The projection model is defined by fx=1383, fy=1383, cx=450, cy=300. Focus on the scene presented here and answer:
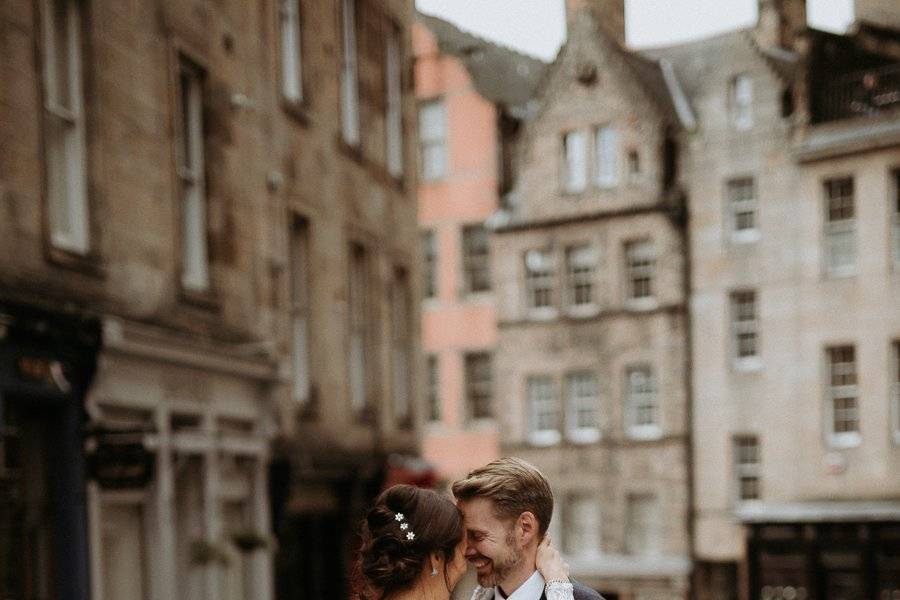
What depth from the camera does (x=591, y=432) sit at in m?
35.0

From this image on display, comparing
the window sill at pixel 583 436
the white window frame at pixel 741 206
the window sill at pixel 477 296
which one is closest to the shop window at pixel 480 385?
the window sill at pixel 477 296

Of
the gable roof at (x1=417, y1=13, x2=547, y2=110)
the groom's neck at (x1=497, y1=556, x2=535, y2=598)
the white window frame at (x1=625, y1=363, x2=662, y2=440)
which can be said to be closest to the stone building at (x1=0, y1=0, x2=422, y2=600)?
the groom's neck at (x1=497, y1=556, x2=535, y2=598)

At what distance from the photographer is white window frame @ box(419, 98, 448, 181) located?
37.7 meters

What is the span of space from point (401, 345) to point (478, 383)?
1737 centimetres

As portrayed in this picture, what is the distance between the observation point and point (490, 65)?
1583 inches

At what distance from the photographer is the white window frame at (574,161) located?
3631 cm

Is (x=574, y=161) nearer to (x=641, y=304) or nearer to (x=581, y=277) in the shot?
(x=581, y=277)

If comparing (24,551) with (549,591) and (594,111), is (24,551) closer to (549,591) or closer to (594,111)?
(549,591)

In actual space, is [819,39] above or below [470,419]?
above

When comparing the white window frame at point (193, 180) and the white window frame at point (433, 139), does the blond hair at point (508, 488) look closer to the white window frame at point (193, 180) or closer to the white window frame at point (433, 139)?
the white window frame at point (193, 180)

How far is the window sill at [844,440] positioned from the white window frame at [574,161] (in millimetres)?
9227

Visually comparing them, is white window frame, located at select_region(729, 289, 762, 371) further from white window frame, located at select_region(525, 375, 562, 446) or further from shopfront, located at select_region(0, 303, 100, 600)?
shopfront, located at select_region(0, 303, 100, 600)

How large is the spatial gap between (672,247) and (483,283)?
557 cm

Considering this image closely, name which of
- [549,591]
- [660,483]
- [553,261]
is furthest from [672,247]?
[549,591]
